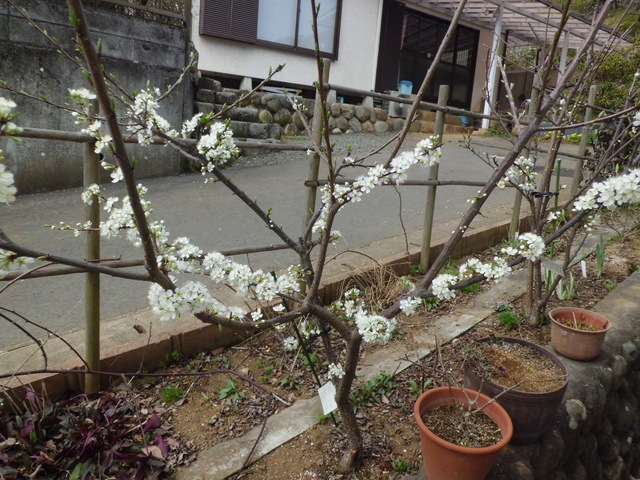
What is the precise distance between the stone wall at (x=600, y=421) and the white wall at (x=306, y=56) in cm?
660

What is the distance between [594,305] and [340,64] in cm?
860

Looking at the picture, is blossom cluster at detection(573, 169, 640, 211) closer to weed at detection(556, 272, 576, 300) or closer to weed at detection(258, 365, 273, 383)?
weed at detection(258, 365, 273, 383)

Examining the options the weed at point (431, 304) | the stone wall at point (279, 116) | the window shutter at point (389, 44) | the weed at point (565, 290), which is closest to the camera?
the weed at point (431, 304)

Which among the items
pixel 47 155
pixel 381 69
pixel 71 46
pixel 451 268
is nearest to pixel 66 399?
pixel 451 268

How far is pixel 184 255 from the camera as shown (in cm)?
162

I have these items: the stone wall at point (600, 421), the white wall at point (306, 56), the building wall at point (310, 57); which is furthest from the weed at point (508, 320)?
the building wall at point (310, 57)

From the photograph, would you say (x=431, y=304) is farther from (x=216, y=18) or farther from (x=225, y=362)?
(x=216, y=18)

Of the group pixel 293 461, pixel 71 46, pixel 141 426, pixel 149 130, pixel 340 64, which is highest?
pixel 340 64

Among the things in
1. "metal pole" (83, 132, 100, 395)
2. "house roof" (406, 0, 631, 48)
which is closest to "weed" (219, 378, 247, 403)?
"metal pole" (83, 132, 100, 395)

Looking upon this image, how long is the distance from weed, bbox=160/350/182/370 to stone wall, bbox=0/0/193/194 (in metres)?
3.86

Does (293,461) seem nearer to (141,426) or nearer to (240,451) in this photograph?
(240,451)

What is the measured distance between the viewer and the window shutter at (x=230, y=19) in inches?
342

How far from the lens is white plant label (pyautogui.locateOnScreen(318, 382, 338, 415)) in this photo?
6.75 feet

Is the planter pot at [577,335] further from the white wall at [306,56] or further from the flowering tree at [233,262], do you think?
the white wall at [306,56]
